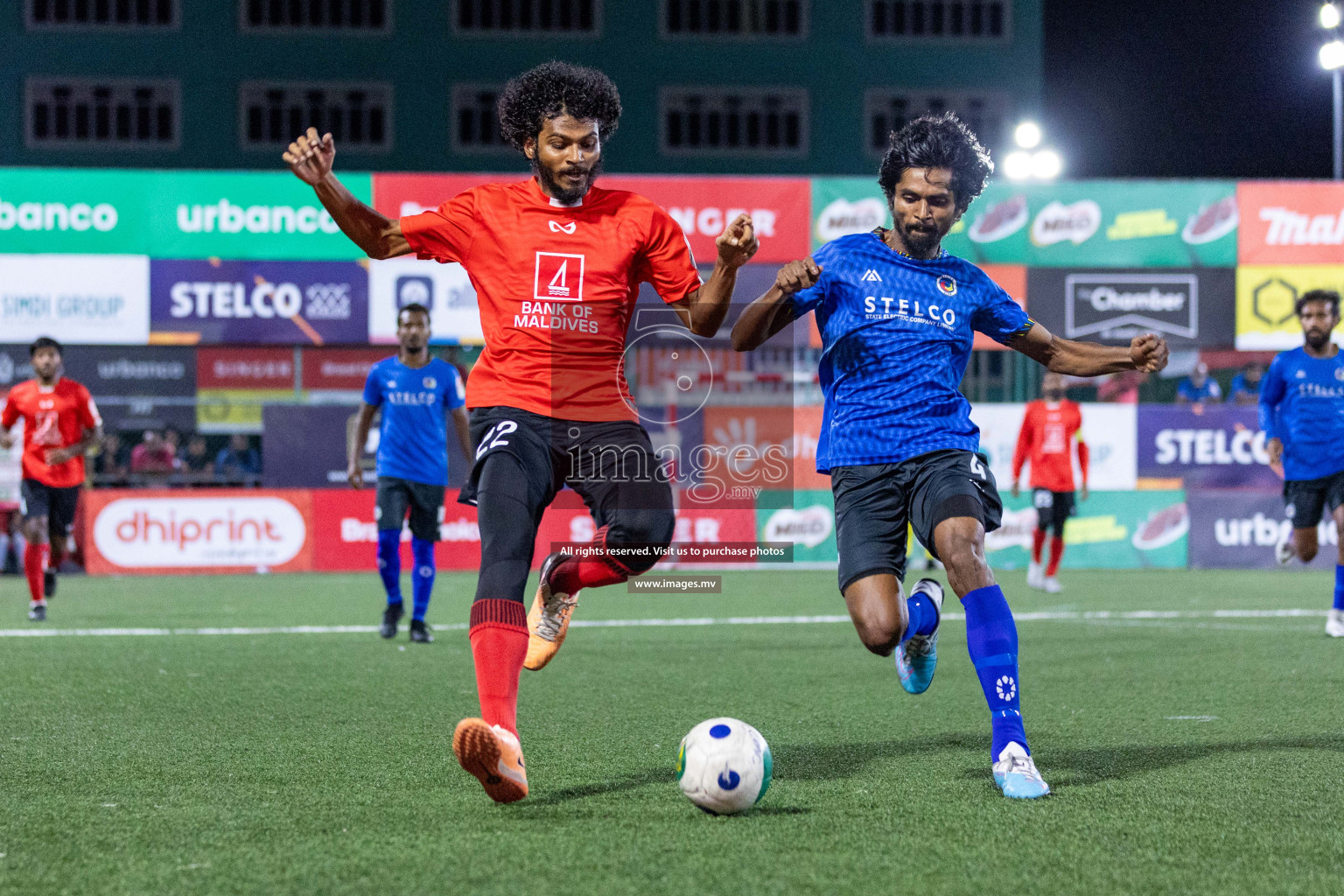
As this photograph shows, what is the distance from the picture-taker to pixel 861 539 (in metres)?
4.78

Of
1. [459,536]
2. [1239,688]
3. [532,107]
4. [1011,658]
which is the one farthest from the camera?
[459,536]

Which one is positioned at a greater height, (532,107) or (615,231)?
(532,107)

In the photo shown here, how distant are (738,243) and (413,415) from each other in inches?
229

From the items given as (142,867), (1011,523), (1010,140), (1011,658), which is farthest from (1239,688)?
(1010,140)

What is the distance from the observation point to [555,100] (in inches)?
188

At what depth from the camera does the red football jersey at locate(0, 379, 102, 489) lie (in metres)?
11.7

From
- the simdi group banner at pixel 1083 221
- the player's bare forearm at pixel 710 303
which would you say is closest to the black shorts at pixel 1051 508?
the simdi group banner at pixel 1083 221

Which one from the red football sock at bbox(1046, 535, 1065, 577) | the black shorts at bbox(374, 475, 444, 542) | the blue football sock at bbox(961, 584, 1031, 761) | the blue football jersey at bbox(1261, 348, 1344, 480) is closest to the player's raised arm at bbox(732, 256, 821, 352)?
the blue football sock at bbox(961, 584, 1031, 761)

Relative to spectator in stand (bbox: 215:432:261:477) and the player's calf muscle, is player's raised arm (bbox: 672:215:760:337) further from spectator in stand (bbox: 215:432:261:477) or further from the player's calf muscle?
spectator in stand (bbox: 215:432:261:477)

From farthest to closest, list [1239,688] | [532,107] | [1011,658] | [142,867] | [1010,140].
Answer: [1010,140]
[1239,688]
[532,107]
[1011,658]
[142,867]

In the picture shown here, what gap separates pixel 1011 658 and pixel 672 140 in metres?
33.8

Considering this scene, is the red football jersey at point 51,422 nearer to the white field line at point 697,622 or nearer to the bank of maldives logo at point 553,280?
the white field line at point 697,622

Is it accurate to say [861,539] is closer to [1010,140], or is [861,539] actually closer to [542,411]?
[542,411]

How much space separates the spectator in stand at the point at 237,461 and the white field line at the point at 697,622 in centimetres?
652
